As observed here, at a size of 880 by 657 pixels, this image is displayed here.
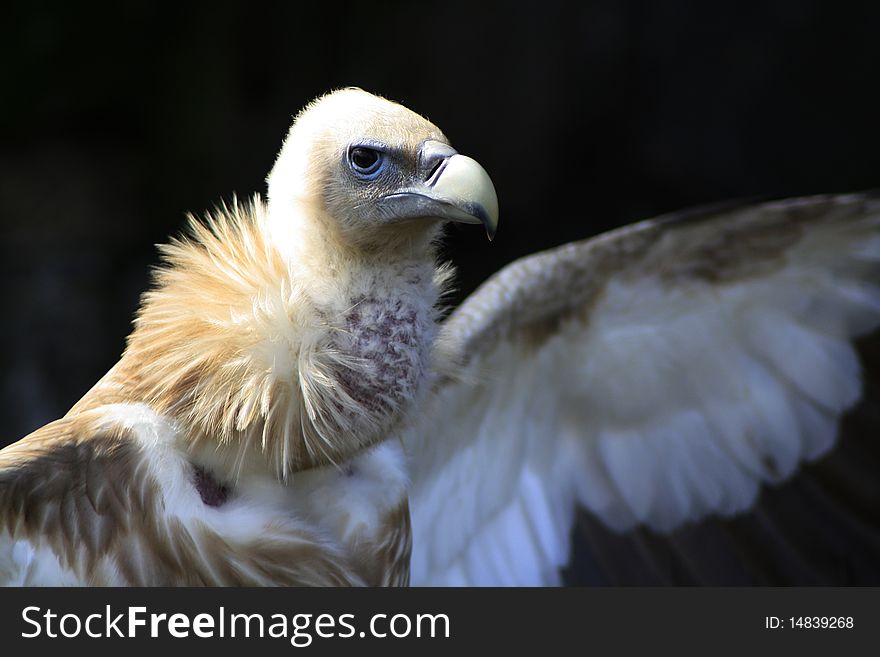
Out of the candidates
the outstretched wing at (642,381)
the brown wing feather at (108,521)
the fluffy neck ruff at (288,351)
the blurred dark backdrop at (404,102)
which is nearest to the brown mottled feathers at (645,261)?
the outstretched wing at (642,381)

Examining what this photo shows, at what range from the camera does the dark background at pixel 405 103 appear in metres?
5.50

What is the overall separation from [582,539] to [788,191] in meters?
3.43

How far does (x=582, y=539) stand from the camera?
2.96 metres

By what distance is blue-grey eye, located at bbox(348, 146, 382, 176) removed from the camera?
1839 mm

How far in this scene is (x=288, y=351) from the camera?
177cm

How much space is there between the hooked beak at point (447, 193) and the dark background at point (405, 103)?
3.99 meters

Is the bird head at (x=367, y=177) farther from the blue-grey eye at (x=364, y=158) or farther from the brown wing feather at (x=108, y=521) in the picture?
the brown wing feather at (x=108, y=521)

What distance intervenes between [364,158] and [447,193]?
0.59ft

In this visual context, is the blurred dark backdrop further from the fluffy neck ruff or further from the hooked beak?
the hooked beak

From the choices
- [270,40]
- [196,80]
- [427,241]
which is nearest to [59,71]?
[196,80]

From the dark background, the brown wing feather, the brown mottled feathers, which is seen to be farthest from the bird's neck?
the dark background

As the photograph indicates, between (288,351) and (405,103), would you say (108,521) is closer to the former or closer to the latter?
(288,351)

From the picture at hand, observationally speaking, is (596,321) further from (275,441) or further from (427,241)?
(275,441)

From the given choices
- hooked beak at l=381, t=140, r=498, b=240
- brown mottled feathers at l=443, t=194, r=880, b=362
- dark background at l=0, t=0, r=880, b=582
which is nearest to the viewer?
hooked beak at l=381, t=140, r=498, b=240
